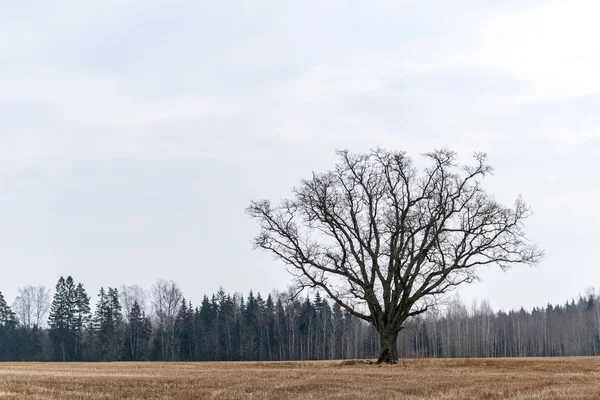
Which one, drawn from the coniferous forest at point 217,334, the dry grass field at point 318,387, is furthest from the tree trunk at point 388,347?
the coniferous forest at point 217,334

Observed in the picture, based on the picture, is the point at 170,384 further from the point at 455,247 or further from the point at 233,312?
the point at 233,312

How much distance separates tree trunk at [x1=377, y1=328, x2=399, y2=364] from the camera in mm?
42156

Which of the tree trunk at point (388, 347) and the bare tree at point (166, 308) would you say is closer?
the tree trunk at point (388, 347)

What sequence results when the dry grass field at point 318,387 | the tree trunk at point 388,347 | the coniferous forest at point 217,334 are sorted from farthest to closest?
the coniferous forest at point 217,334 < the tree trunk at point 388,347 < the dry grass field at point 318,387

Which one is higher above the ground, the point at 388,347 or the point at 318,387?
the point at 318,387

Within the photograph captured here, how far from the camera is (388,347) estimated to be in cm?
4250

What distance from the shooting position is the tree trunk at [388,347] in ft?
138

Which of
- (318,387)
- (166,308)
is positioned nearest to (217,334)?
(166,308)

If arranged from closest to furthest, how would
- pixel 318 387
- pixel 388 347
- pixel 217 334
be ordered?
pixel 318 387
pixel 388 347
pixel 217 334

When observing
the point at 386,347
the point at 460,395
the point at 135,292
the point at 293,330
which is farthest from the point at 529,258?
the point at 135,292

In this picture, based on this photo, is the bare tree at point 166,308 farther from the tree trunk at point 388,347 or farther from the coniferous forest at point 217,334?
the tree trunk at point 388,347

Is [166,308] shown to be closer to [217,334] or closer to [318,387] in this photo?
[217,334]

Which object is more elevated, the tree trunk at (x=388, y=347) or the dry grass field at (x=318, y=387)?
the dry grass field at (x=318, y=387)

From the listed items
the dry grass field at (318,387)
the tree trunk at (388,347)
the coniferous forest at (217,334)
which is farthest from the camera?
the coniferous forest at (217,334)
